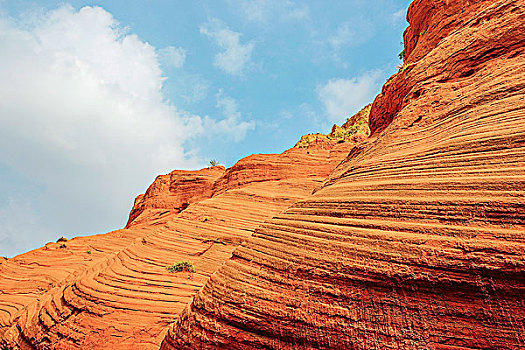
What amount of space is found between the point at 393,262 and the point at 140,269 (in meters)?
8.32

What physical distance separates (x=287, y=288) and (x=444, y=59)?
333 inches

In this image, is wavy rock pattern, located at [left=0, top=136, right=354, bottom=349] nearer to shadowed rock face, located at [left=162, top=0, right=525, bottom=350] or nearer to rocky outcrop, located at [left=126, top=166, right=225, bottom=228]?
shadowed rock face, located at [left=162, top=0, right=525, bottom=350]

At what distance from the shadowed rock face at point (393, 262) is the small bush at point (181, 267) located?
0.69ft

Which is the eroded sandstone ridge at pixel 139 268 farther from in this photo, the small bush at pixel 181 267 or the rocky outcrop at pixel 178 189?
the rocky outcrop at pixel 178 189

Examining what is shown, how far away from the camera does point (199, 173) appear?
82.8 ft

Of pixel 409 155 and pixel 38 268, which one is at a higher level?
pixel 38 268

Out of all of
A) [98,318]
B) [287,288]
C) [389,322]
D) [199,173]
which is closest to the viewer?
[389,322]

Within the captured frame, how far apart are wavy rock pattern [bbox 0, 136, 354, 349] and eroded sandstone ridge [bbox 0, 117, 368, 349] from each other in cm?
3

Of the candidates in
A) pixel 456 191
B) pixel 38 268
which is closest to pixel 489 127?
pixel 456 191

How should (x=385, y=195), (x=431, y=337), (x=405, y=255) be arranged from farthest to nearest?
(x=385, y=195), (x=405, y=255), (x=431, y=337)

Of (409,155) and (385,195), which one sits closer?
(385,195)

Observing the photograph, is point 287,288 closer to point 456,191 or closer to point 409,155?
point 456,191

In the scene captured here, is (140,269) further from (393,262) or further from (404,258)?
(404,258)

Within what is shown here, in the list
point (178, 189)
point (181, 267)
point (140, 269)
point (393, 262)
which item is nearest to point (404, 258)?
point (393, 262)
